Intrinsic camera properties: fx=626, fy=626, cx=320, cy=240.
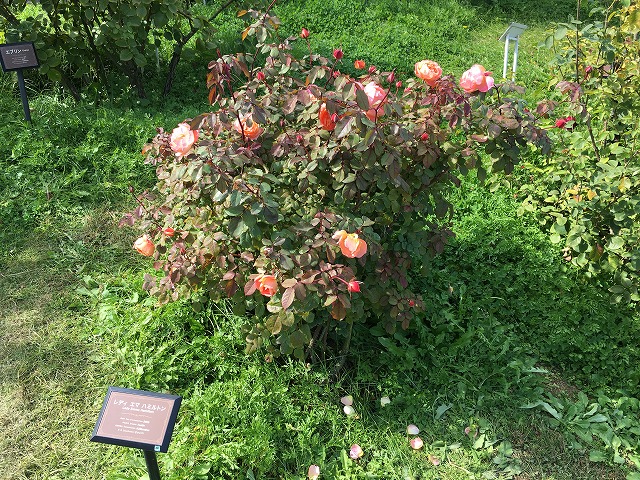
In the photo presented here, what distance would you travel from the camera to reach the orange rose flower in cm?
199

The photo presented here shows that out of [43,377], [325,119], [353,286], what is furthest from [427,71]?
[43,377]

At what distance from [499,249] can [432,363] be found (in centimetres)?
78

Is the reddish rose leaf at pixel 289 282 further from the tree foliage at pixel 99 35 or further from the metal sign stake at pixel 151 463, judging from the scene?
the tree foliage at pixel 99 35

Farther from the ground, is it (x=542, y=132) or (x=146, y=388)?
(x=542, y=132)

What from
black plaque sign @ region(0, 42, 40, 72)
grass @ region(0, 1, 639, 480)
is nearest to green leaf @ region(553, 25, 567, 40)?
grass @ region(0, 1, 639, 480)

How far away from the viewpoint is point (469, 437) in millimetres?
2623

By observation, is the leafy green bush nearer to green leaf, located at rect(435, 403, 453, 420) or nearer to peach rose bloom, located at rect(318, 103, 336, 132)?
green leaf, located at rect(435, 403, 453, 420)

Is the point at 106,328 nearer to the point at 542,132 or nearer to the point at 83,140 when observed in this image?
the point at 83,140

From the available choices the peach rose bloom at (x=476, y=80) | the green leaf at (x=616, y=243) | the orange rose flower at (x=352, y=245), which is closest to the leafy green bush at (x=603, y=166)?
the green leaf at (x=616, y=243)

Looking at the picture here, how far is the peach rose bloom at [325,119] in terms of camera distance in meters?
2.17

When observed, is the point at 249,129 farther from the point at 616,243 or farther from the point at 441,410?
the point at 616,243

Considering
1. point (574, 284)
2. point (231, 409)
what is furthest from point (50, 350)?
point (574, 284)

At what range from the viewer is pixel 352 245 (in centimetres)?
200

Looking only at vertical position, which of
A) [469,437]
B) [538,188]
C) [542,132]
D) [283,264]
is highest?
[542,132]
